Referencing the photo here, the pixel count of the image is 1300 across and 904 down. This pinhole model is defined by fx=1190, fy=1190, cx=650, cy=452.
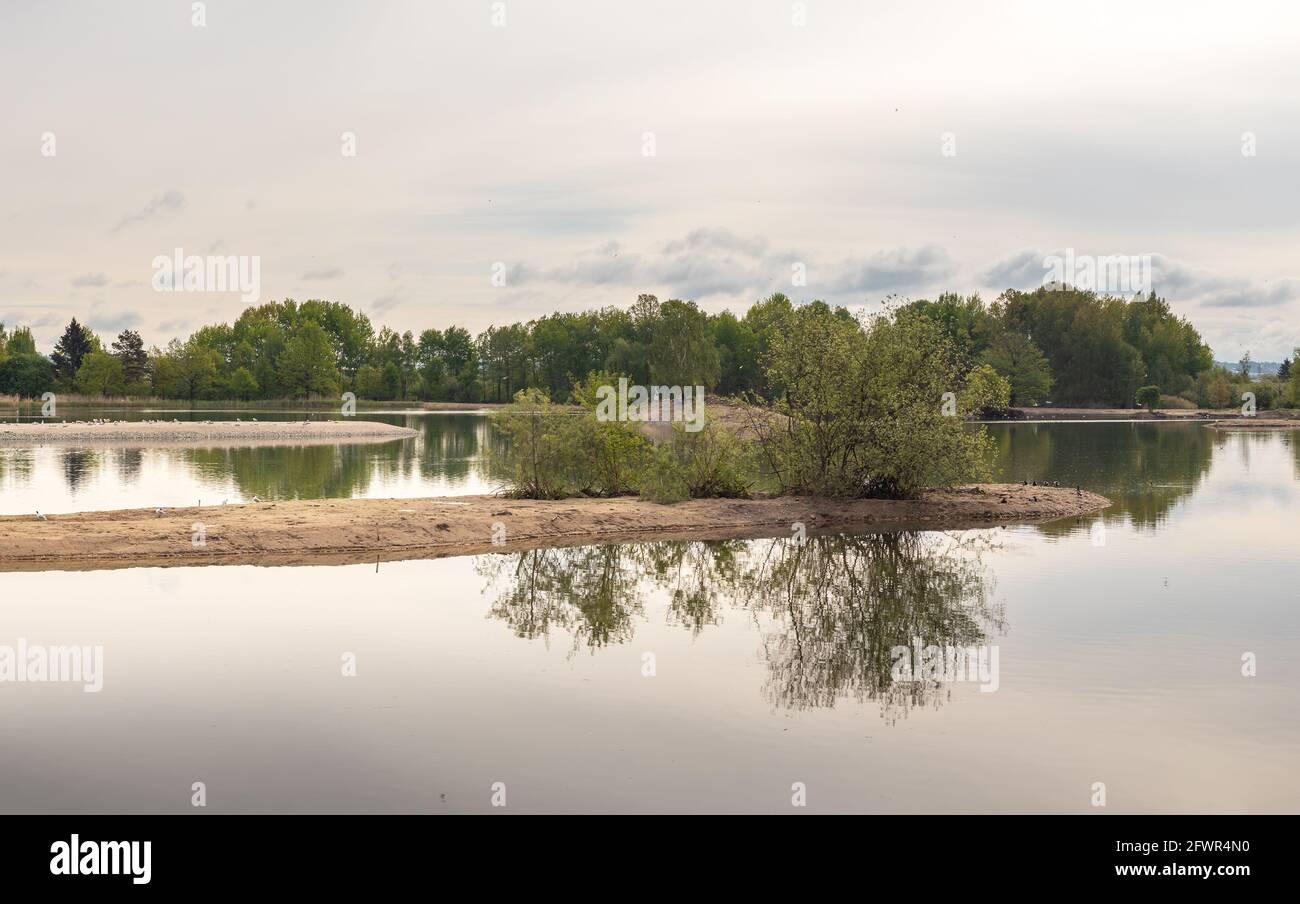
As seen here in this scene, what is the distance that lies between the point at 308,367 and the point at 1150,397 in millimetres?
94326

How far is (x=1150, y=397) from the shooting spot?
422ft

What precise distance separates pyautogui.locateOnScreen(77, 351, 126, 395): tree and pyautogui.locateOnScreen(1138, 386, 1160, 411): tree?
368 ft

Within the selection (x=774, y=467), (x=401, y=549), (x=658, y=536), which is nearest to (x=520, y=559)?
(x=401, y=549)

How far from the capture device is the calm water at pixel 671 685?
1091 cm

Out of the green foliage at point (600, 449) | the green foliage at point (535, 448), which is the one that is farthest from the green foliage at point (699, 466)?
the green foliage at point (535, 448)

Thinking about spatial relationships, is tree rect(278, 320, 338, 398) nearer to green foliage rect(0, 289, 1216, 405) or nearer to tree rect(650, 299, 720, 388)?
green foliage rect(0, 289, 1216, 405)

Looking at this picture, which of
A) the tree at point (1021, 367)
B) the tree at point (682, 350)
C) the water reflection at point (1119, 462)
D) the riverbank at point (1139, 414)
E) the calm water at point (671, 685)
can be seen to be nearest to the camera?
the calm water at point (671, 685)

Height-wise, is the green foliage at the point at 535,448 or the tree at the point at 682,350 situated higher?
the tree at the point at 682,350

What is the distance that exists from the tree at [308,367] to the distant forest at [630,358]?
16cm

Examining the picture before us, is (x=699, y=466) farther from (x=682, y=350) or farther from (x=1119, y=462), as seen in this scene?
(x=682, y=350)

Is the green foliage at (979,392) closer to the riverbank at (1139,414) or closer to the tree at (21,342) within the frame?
the riverbank at (1139,414)

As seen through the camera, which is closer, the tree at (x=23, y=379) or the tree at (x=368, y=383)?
Result: the tree at (x=23, y=379)

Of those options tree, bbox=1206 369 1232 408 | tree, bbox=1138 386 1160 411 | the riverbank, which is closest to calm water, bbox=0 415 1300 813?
the riverbank
